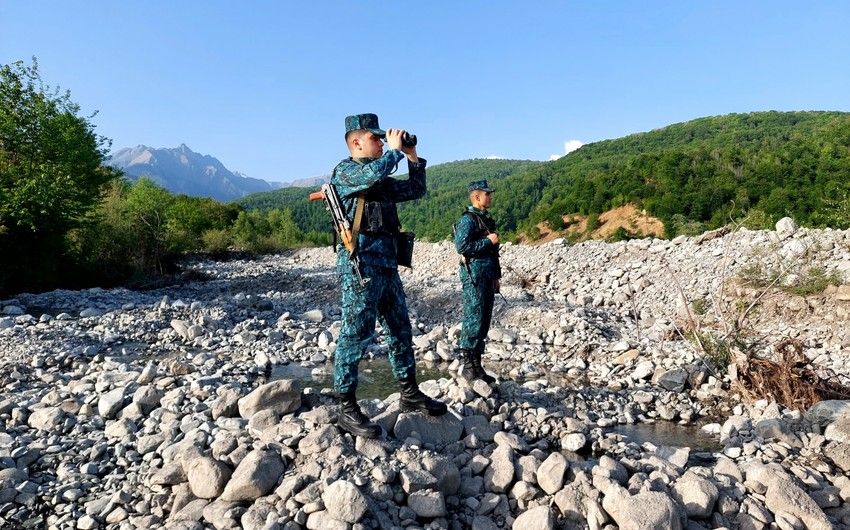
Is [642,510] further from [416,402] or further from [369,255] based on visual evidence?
[369,255]

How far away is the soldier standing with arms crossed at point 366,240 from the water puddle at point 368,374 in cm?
235

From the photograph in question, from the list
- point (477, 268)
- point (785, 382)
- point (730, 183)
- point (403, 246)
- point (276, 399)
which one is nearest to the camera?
point (403, 246)

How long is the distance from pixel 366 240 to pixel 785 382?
5.00 metres

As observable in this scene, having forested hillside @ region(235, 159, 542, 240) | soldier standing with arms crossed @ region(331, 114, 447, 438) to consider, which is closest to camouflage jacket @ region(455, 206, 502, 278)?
soldier standing with arms crossed @ region(331, 114, 447, 438)

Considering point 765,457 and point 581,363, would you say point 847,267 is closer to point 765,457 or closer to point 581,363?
point 581,363

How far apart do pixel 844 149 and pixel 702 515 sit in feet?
151

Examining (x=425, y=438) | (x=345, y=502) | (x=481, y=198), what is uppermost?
(x=481, y=198)

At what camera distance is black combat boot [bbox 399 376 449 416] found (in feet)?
12.9

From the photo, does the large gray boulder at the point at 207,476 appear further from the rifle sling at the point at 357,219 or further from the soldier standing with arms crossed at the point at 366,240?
the rifle sling at the point at 357,219

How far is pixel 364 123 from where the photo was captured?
362cm

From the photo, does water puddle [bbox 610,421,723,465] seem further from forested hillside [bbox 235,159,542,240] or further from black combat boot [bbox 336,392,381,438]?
forested hillside [bbox 235,159,542,240]

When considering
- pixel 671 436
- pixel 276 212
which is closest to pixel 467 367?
pixel 671 436

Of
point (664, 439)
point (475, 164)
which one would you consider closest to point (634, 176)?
point (664, 439)

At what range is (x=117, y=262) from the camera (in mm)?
18578
